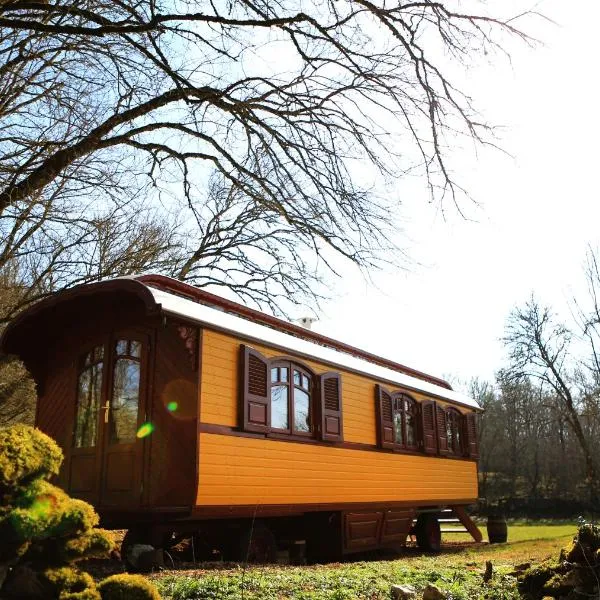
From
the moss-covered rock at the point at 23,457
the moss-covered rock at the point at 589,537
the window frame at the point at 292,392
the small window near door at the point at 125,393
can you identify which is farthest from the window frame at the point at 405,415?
the moss-covered rock at the point at 23,457

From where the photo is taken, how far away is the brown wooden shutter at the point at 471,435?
14.8m

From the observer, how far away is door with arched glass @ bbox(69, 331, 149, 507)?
7191 mm

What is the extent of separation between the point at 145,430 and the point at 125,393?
22.7 inches

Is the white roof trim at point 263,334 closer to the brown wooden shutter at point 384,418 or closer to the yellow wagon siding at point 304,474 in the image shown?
the brown wooden shutter at point 384,418

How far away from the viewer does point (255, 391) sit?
7.86 meters

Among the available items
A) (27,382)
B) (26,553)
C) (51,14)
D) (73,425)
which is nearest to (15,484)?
(26,553)

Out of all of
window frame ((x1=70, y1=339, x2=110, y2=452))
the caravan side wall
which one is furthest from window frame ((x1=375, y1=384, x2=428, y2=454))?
window frame ((x1=70, y1=339, x2=110, y2=452))

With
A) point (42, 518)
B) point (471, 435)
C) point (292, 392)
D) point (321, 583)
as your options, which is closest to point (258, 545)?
point (292, 392)

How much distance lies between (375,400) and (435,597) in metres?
5.98

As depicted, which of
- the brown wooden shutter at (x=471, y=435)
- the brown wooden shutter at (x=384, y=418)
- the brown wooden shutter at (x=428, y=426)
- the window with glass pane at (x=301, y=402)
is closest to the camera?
the window with glass pane at (x=301, y=402)

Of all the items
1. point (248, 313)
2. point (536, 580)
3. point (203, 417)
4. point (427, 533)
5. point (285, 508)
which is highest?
point (248, 313)

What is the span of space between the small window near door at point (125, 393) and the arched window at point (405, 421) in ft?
A: 17.4

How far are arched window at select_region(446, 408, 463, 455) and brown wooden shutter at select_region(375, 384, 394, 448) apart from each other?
3.07m

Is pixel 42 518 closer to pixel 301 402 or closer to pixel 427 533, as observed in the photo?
pixel 301 402
